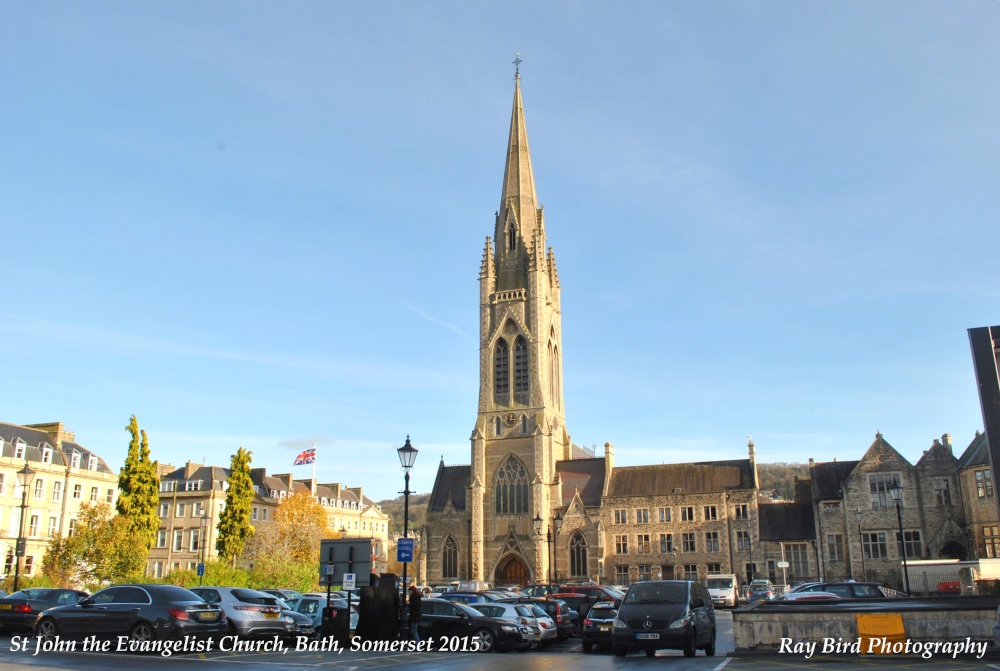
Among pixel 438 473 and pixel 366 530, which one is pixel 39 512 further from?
pixel 366 530

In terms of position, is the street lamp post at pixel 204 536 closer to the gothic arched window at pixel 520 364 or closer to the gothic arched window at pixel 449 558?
the gothic arched window at pixel 449 558

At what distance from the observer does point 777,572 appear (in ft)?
205

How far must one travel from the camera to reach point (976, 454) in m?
54.3

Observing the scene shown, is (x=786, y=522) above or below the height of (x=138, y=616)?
above

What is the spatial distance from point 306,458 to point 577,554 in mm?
25651

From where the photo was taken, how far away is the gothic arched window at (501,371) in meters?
73.6

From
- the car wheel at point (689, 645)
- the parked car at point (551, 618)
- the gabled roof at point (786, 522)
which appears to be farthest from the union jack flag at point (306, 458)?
the car wheel at point (689, 645)

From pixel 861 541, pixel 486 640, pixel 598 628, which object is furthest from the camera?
pixel 861 541

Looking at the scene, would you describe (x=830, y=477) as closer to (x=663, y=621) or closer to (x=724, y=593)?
(x=724, y=593)

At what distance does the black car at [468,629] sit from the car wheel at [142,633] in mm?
6952

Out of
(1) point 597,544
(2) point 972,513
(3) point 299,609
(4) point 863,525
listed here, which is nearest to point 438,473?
(1) point 597,544

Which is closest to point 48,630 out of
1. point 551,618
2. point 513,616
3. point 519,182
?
point 513,616

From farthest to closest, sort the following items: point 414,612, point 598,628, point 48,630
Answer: point 598,628
point 414,612
point 48,630

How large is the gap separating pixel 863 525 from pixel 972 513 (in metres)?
7.40
